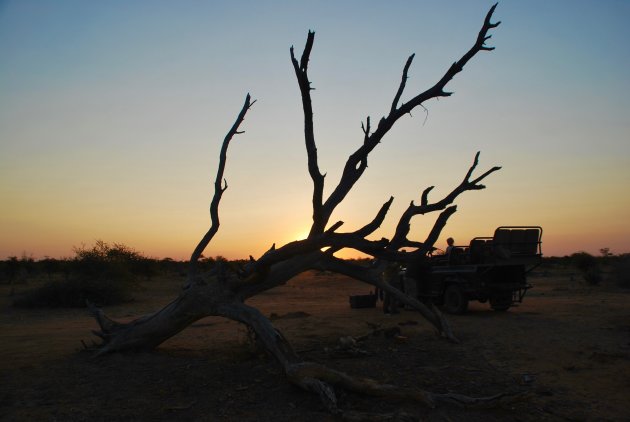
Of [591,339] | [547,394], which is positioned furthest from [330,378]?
[591,339]

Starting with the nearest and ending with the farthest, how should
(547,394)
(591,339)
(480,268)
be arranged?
(547,394) → (591,339) → (480,268)

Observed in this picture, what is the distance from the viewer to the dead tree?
240 inches

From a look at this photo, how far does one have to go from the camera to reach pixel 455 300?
1370 cm

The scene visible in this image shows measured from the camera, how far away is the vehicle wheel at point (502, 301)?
13531mm

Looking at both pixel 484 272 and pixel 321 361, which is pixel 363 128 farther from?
pixel 484 272

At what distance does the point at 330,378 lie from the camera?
6.11 m

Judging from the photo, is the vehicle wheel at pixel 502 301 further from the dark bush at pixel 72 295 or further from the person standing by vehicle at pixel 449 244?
the dark bush at pixel 72 295

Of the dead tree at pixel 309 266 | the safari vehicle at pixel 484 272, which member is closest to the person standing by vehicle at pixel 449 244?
the safari vehicle at pixel 484 272

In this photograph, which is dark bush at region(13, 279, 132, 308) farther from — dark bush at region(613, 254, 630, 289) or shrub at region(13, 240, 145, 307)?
dark bush at region(613, 254, 630, 289)

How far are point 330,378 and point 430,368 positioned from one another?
2.18m

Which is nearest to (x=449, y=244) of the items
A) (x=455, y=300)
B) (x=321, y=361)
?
(x=455, y=300)

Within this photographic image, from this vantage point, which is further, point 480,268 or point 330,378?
point 480,268

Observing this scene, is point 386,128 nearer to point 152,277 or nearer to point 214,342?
point 214,342

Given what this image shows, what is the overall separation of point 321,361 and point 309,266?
1.60 meters
